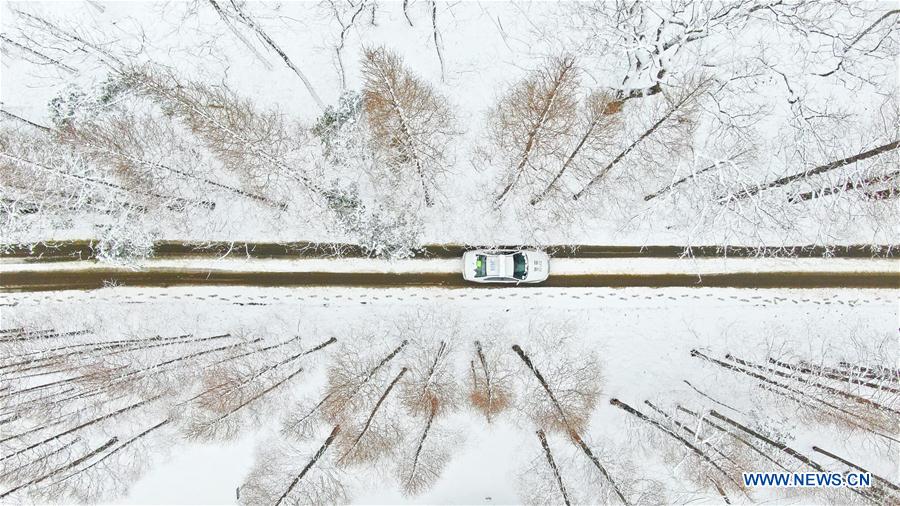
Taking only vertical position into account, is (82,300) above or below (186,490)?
above

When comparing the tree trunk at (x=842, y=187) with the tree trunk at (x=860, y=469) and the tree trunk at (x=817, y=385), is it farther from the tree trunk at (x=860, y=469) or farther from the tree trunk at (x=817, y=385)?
the tree trunk at (x=860, y=469)

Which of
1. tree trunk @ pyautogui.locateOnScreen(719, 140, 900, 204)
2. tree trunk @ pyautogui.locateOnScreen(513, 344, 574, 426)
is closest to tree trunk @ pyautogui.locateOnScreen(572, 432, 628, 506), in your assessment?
tree trunk @ pyautogui.locateOnScreen(513, 344, 574, 426)

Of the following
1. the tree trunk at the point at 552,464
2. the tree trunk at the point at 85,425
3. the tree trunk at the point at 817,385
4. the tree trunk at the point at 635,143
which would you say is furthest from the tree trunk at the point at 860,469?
the tree trunk at the point at 85,425

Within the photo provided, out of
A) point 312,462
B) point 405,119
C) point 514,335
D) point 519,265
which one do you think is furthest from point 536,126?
point 312,462

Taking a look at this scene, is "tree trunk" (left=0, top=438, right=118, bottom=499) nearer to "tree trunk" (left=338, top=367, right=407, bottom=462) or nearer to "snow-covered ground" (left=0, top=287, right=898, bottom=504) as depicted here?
"snow-covered ground" (left=0, top=287, right=898, bottom=504)

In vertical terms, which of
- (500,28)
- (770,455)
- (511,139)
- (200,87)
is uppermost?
(500,28)

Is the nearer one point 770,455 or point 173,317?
point 770,455

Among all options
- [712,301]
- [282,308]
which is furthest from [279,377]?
[712,301]

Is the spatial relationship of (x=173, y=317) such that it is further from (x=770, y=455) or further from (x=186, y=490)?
(x=770, y=455)

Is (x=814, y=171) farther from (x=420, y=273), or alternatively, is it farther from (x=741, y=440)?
(x=420, y=273)
